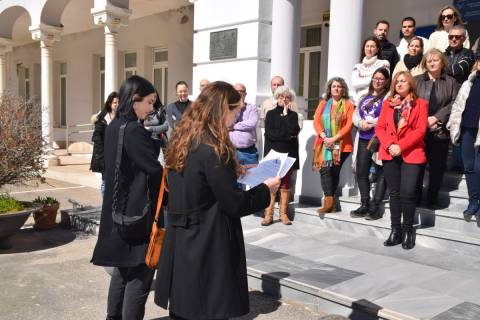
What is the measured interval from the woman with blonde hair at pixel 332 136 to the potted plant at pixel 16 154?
373cm

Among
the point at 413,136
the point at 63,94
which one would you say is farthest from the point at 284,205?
the point at 63,94

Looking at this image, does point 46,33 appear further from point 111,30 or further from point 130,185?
point 130,185

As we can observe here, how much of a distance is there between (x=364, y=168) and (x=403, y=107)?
98 cm

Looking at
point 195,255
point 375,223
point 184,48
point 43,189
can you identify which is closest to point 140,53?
point 184,48

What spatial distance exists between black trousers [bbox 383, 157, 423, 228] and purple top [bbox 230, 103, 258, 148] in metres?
1.90

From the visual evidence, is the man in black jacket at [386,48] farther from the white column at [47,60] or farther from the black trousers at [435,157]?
the white column at [47,60]

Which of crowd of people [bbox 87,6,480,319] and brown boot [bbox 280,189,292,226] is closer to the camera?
crowd of people [bbox 87,6,480,319]

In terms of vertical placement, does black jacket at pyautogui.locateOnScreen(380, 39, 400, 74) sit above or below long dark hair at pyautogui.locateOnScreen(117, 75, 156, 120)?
above

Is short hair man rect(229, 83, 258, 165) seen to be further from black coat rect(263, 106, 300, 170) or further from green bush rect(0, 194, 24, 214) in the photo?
green bush rect(0, 194, 24, 214)

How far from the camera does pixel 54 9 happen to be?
12992 millimetres

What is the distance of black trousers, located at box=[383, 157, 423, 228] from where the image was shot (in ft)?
16.3

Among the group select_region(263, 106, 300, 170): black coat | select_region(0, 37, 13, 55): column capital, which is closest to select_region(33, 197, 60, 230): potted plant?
select_region(263, 106, 300, 170): black coat

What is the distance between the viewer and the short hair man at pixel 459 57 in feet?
17.5

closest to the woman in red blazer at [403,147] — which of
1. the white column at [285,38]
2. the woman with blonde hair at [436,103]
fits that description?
the woman with blonde hair at [436,103]
